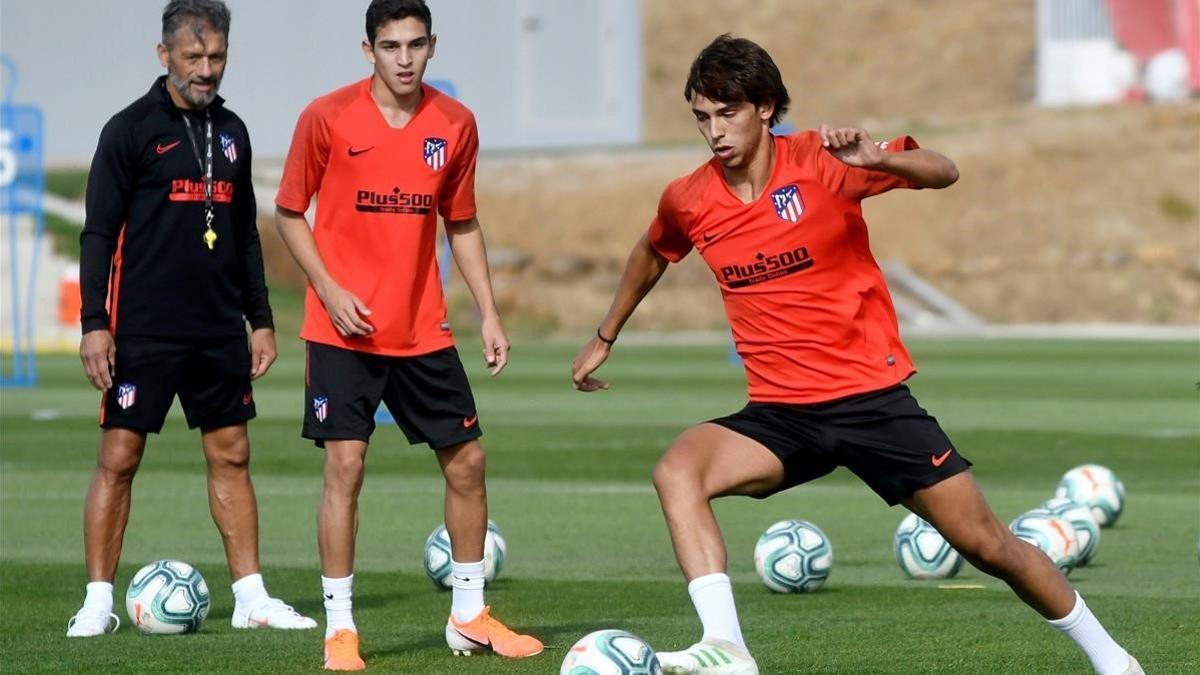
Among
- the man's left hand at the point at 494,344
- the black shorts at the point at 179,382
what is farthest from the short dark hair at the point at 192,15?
the man's left hand at the point at 494,344

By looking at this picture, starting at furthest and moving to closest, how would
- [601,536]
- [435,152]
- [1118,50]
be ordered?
[1118,50] < [601,536] < [435,152]

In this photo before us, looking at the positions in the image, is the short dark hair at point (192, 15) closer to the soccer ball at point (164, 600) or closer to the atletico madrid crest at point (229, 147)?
the atletico madrid crest at point (229, 147)

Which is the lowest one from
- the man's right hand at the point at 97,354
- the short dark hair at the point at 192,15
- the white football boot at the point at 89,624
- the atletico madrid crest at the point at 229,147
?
the white football boot at the point at 89,624

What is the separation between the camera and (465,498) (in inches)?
318

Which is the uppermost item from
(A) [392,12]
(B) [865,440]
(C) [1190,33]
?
(C) [1190,33]

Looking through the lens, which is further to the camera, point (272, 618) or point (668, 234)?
point (272, 618)

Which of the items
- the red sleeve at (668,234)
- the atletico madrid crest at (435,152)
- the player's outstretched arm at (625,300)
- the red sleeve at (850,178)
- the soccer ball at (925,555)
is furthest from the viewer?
the soccer ball at (925,555)

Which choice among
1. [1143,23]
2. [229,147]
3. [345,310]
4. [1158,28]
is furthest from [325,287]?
[1158,28]

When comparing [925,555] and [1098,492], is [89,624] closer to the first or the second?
[925,555]

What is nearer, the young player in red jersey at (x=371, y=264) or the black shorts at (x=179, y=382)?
the young player in red jersey at (x=371, y=264)

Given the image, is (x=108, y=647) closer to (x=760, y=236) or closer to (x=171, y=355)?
(x=171, y=355)

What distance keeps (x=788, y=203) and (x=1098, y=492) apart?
5447 mm

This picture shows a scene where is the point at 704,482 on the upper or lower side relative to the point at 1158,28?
lower

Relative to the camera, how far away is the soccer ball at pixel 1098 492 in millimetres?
11852
